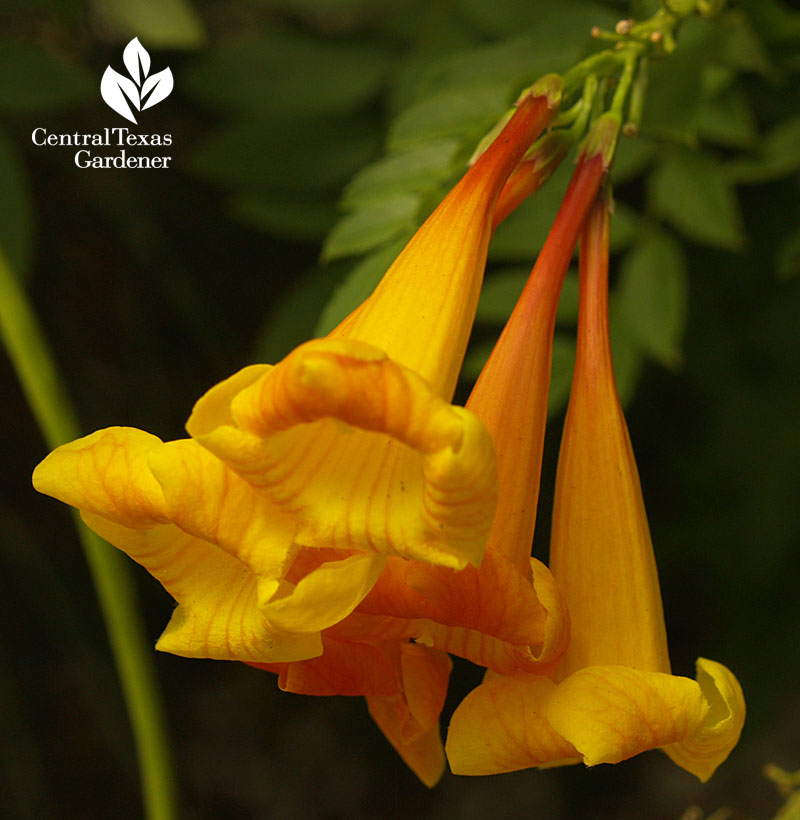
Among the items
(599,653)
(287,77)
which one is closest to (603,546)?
(599,653)

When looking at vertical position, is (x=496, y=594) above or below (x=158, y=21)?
below

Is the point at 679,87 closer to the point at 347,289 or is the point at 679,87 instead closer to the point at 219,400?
the point at 347,289

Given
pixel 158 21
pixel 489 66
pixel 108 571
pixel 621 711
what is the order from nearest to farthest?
pixel 621 711, pixel 489 66, pixel 108 571, pixel 158 21

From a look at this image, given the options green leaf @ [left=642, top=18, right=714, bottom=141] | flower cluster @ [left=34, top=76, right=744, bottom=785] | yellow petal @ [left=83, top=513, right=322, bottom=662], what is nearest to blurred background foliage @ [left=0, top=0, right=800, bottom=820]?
green leaf @ [left=642, top=18, right=714, bottom=141]

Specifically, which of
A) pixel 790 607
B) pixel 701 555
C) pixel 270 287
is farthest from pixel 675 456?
pixel 270 287

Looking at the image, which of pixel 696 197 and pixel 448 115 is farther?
pixel 696 197

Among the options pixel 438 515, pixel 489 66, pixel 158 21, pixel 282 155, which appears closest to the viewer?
pixel 438 515

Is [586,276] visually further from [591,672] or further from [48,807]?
[48,807]
